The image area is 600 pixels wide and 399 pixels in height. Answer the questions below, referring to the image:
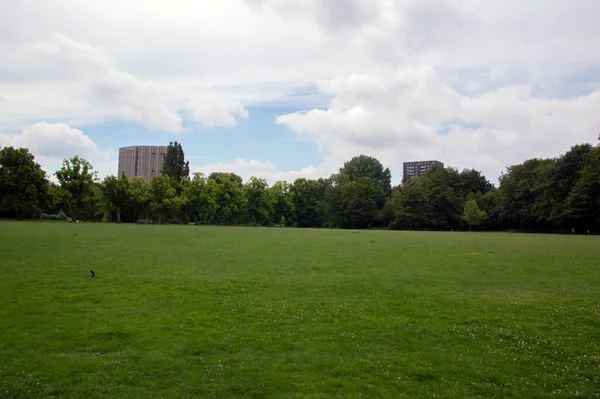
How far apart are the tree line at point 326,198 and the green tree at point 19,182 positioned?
0.18m

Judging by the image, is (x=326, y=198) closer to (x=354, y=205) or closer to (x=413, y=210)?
(x=354, y=205)

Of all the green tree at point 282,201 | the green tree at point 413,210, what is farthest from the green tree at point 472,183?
the green tree at point 282,201

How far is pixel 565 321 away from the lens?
36.3 ft

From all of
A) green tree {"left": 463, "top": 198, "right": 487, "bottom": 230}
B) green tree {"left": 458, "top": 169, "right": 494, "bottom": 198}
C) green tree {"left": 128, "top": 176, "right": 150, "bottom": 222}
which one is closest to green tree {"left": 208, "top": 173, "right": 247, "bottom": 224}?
green tree {"left": 128, "top": 176, "right": 150, "bottom": 222}

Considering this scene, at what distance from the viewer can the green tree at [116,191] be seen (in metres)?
89.8

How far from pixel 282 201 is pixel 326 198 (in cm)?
1625

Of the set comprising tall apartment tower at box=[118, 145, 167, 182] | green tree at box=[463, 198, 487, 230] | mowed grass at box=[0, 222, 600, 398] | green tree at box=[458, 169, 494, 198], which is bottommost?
mowed grass at box=[0, 222, 600, 398]

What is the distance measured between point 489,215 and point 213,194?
77629 mm

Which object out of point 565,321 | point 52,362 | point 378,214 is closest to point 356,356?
point 52,362

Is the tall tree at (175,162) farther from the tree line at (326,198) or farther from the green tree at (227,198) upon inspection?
the green tree at (227,198)

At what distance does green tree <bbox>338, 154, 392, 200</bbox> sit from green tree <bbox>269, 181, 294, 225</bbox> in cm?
2419

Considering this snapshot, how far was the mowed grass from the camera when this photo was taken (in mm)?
6957

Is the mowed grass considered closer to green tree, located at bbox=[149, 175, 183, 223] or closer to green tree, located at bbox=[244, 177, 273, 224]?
green tree, located at bbox=[149, 175, 183, 223]

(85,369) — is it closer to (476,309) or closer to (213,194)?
(476,309)
